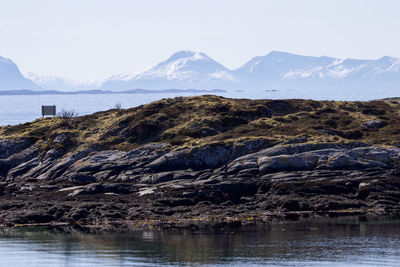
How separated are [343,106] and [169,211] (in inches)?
1882

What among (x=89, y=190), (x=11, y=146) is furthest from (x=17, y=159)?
(x=89, y=190)

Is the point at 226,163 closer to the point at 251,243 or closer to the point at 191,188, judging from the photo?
the point at 191,188

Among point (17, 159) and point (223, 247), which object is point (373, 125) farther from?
point (17, 159)

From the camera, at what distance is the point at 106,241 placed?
56.6m

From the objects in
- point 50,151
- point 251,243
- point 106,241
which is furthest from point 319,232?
point 50,151

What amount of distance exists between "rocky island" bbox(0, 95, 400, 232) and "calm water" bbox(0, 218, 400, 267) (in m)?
5.18

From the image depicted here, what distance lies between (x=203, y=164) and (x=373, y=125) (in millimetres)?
24156

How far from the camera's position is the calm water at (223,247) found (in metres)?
48.2

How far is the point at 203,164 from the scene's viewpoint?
277ft

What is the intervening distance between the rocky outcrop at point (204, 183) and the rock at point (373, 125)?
9760 mm

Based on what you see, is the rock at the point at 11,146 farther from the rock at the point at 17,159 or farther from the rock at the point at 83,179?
the rock at the point at 83,179

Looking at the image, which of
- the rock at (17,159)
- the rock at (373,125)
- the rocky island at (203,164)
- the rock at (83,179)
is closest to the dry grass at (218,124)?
the rocky island at (203,164)

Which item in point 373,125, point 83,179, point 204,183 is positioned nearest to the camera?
point 204,183

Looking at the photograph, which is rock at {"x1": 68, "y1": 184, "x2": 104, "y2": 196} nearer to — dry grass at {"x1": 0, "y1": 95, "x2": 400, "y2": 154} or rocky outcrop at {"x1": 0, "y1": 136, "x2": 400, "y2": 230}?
rocky outcrop at {"x1": 0, "y1": 136, "x2": 400, "y2": 230}
